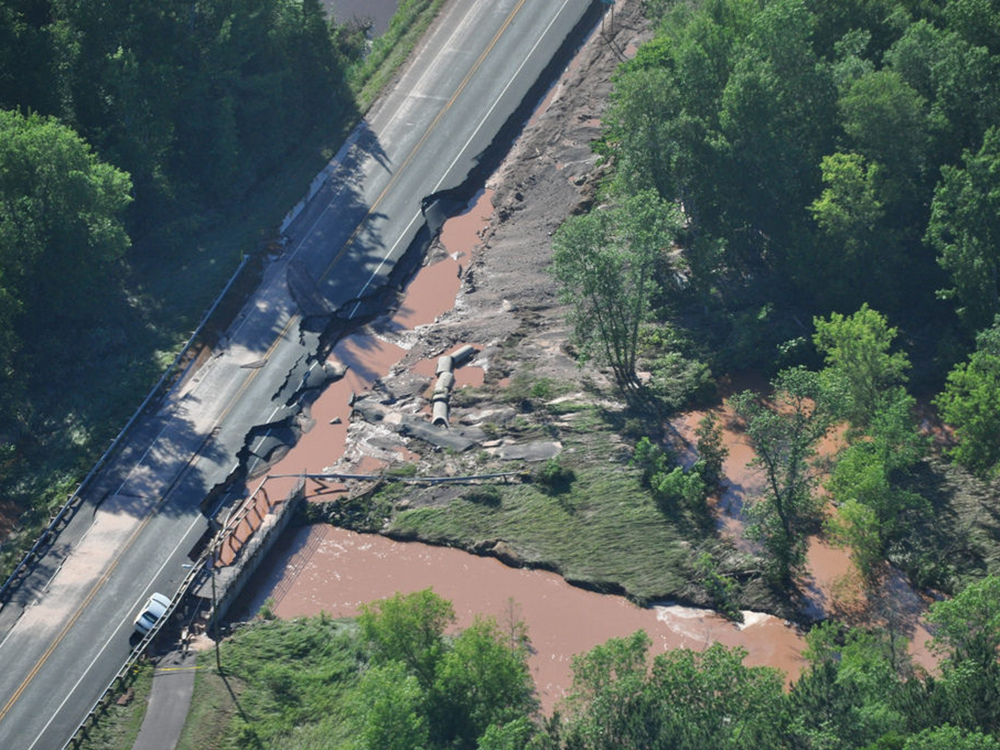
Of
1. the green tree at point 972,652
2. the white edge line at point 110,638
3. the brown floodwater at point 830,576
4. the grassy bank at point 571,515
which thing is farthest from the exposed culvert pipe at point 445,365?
→ the green tree at point 972,652

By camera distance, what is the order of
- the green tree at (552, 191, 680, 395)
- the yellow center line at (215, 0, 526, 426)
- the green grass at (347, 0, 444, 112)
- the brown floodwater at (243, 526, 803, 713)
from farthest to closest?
the green grass at (347, 0, 444, 112)
the yellow center line at (215, 0, 526, 426)
the green tree at (552, 191, 680, 395)
the brown floodwater at (243, 526, 803, 713)

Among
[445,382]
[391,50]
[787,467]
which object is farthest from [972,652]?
[391,50]

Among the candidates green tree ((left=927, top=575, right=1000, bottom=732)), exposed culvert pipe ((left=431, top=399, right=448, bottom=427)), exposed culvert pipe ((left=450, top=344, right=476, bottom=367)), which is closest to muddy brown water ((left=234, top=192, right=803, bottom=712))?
exposed culvert pipe ((left=450, top=344, right=476, bottom=367))

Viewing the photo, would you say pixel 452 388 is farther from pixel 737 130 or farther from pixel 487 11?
pixel 487 11

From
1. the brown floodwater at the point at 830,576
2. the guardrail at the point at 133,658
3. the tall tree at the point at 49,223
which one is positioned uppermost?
the tall tree at the point at 49,223

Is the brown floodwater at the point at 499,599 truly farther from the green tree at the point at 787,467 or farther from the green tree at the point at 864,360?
the green tree at the point at 864,360

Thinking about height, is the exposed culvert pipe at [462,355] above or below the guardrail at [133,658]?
below

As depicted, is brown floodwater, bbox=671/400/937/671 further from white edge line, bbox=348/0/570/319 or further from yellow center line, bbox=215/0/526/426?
yellow center line, bbox=215/0/526/426
